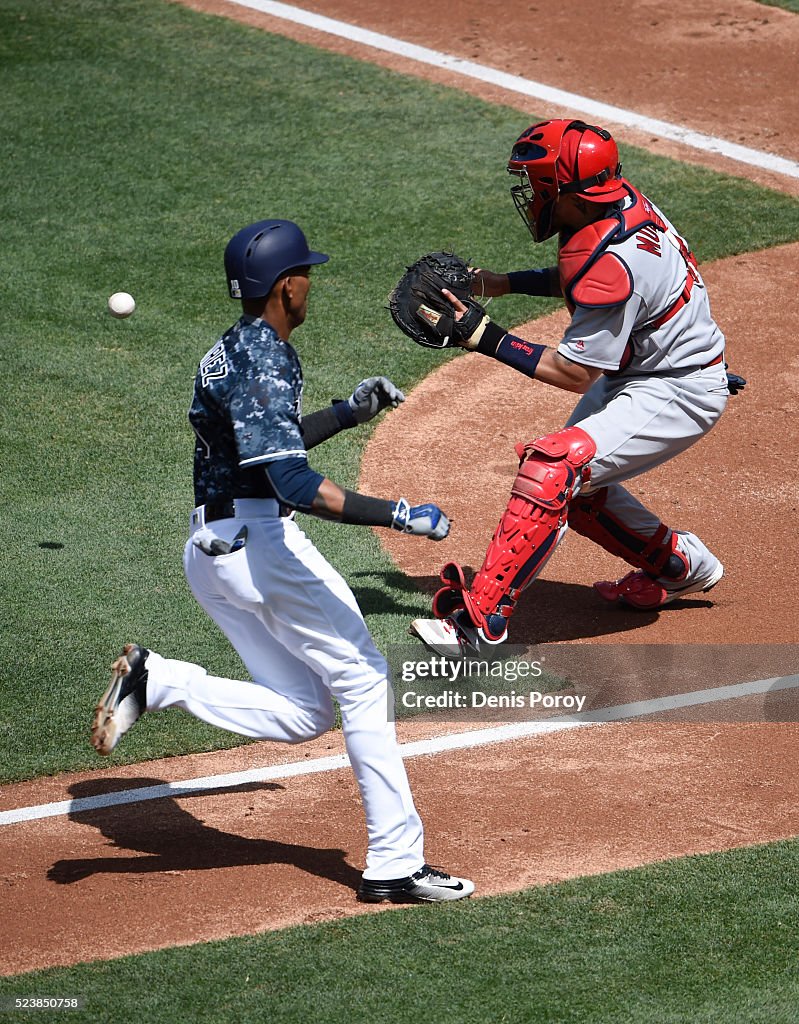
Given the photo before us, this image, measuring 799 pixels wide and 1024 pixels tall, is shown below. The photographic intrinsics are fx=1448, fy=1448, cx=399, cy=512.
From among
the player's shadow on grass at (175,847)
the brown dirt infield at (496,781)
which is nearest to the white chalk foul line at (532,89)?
the brown dirt infield at (496,781)

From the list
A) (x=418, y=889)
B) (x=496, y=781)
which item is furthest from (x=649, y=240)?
(x=418, y=889)

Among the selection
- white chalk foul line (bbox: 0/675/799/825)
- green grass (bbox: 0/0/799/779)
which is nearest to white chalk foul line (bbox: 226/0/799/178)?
green grass (bbox: 0/0/799/779)

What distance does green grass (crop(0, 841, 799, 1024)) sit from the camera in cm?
416

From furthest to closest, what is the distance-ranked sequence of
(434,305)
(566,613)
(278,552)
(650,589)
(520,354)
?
(566,613) → (650,589) → (434,305) → (520,354) → (278,552)

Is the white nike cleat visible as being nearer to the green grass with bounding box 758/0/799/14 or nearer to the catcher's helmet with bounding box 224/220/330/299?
the catcher's helmet with bounding box 224/220/330/299

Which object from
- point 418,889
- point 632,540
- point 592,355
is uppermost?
point 592,355

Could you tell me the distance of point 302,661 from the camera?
486 centimetres

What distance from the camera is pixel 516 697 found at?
20.4 ft

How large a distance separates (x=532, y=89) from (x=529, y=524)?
7449 mm

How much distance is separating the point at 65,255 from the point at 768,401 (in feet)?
16.4

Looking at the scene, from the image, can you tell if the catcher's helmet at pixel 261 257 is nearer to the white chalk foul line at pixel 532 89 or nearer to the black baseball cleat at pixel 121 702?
the black baseball cleat at pixel 121 702

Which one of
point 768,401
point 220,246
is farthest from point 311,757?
point 220,246

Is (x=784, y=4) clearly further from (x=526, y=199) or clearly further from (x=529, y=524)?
(x=529, y=524)

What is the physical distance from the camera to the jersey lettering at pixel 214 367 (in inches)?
183
